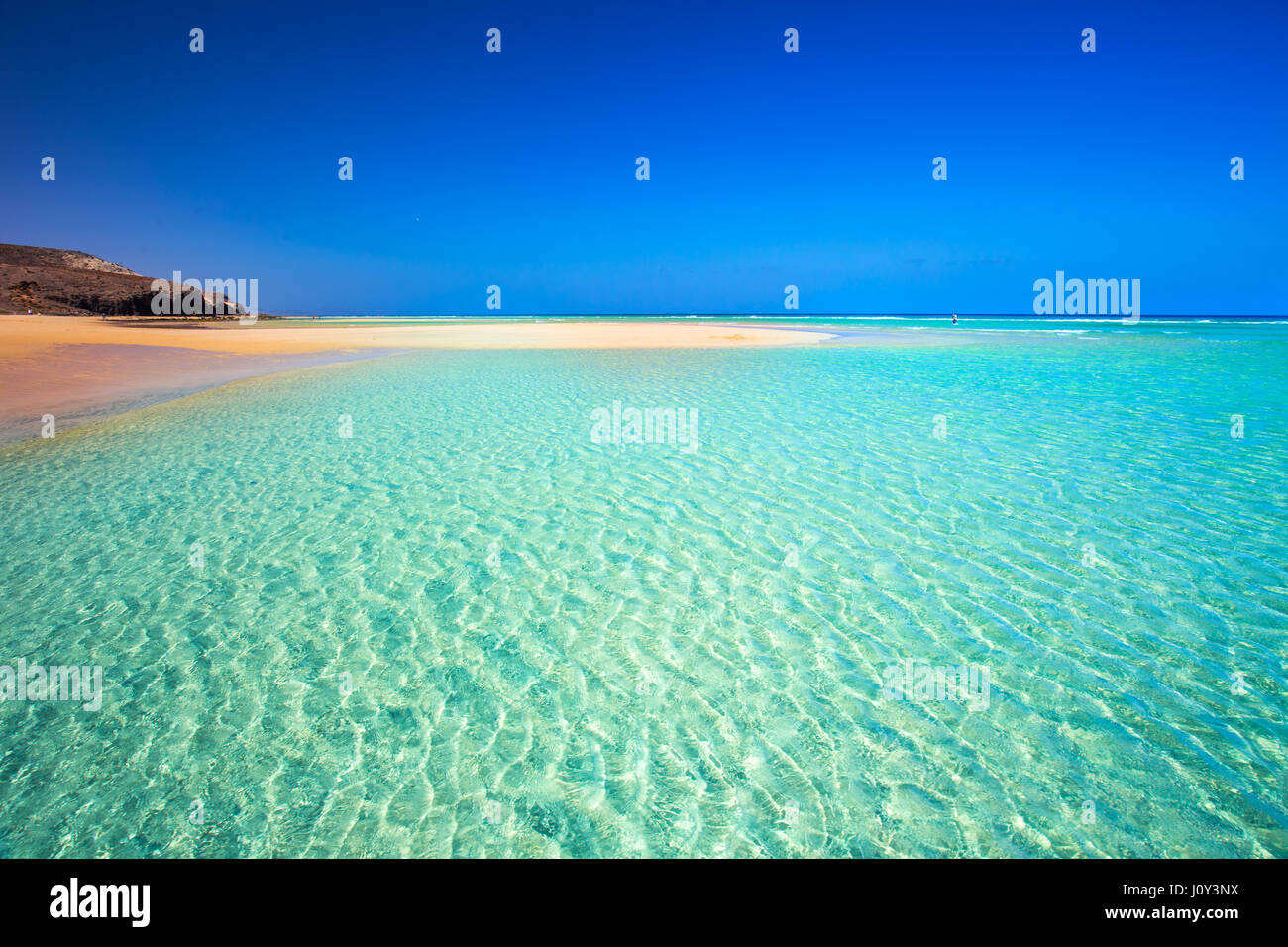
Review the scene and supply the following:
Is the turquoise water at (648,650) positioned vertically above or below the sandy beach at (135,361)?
below

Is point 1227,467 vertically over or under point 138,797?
over

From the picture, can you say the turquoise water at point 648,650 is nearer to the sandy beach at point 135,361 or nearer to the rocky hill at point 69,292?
the sandy beach at point 135,361

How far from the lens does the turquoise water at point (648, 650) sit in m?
2.82

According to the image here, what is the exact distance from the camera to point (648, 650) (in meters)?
4.19

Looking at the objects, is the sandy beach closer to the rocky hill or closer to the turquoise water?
the turquoise water

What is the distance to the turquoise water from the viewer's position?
9.25 feet

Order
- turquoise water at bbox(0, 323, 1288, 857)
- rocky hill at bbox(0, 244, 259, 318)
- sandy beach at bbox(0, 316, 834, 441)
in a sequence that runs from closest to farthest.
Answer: turquoise water at bbox(0, 323, 1288, 857) → sandy beach at bbox(0, 316, 834, 441) → rocky hill at bbox(0, 244, 259, 318)

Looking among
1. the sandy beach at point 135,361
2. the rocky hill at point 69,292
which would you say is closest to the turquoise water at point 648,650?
the sandy beach at point 135,361

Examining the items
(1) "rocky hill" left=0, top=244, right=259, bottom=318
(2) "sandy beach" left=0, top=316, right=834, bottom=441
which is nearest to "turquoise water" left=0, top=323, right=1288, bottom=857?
(2) "sandy beach" left=0, top=316, right=834, bottom=441
